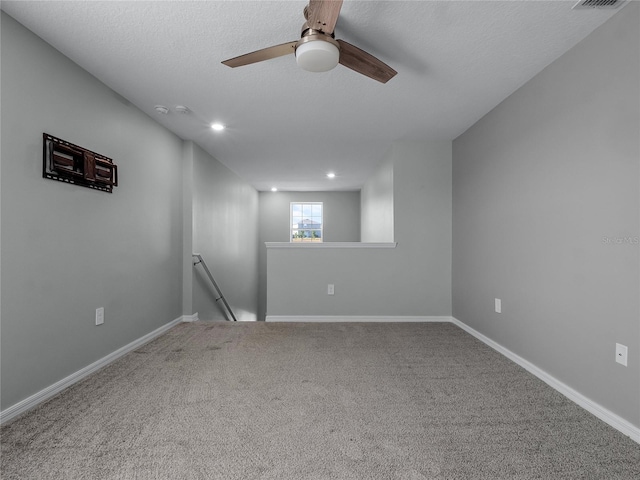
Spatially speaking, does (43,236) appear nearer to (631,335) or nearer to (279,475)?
(279,475)

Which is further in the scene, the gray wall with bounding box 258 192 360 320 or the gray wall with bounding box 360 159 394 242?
the gray wall with bounding box 258 192 360 320

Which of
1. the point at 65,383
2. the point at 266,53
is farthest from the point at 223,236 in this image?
the point at 266,53

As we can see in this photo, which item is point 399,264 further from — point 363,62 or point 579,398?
point 363,62

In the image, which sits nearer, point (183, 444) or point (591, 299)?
point (183, 444)

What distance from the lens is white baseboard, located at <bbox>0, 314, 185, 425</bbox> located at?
1717mm

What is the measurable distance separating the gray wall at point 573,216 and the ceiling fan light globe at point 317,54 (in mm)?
1526

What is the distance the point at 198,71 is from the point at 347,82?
1.11 meters

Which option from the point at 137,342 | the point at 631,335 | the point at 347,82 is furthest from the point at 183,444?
the point at 347,82

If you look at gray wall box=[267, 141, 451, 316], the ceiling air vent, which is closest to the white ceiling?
the ceiling air vent

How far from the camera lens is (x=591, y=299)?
182 cm

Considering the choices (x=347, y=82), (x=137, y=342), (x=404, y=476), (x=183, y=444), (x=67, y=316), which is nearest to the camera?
(x=404, y=476)

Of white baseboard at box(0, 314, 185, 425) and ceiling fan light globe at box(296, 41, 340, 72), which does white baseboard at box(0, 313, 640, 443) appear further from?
ceiling fan light globe at box(296, 41, 340, 72)

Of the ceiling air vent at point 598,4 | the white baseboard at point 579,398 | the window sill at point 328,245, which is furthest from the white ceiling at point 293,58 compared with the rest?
the white baseboard at point 579,398

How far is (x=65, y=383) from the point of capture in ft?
6.79
